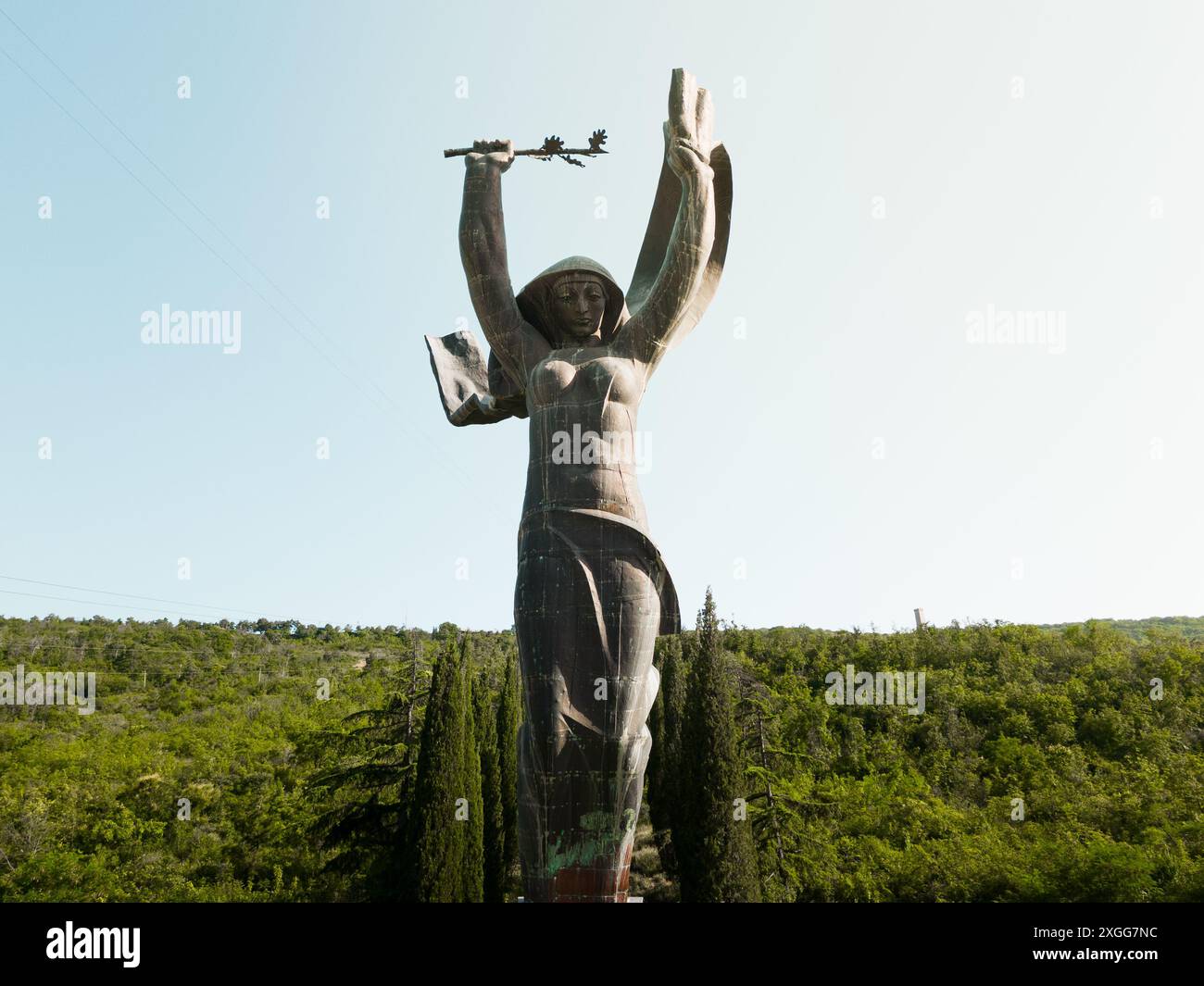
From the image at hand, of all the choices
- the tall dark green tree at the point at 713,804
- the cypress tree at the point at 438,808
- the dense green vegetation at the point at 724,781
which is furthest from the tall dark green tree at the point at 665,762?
the cypress tree at the point at 438,808

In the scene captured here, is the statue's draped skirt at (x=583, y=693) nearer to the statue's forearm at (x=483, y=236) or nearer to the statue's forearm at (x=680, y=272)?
the statue's forearm at (x=680, y=272)

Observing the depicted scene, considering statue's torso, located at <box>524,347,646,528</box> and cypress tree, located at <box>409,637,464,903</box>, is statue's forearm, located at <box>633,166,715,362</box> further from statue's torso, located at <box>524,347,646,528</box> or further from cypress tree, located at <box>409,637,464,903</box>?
cypress tree, located at <box>409,637,464,903</box>

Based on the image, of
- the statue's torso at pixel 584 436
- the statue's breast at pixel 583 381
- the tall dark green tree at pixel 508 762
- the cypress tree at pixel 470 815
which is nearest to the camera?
the statue's torso at pixel 584 436

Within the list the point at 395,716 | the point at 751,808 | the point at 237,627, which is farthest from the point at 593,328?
the point at 237,627

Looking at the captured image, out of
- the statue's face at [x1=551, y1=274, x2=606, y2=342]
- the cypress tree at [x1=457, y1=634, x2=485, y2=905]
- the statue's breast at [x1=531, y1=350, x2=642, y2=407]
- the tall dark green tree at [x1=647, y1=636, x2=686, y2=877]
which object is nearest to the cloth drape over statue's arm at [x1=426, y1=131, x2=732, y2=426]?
the statue's face at [x1=551, y1=274, x2=606, y2=342]

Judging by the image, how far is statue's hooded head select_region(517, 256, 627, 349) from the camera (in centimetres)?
808

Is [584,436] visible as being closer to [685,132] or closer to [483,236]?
[483,236]

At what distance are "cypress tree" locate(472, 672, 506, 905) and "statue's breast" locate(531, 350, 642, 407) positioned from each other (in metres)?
17.7

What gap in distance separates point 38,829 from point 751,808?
22.4 meters

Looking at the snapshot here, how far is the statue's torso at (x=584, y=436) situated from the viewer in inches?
286

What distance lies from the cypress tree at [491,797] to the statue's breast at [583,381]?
1767 centimetres
